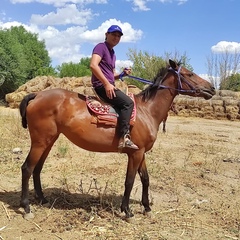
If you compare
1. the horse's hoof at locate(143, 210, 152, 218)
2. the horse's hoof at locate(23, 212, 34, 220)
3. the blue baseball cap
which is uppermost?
the blue baseball cap

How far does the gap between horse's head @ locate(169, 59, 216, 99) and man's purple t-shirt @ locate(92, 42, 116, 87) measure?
0.87 m

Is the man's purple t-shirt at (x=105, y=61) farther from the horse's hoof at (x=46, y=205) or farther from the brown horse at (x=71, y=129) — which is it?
the horse's hoof at (x=46, y=205)

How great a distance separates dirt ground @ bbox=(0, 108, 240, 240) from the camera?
4.27m

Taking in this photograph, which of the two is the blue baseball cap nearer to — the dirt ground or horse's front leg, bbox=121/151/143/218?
horse's front leg, bbox=121/151/143/218

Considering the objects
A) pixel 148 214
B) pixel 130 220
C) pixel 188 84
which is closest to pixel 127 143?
Result: pixel 130 220

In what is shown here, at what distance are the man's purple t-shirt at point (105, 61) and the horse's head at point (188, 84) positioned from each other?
0.87m

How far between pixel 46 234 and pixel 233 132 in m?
11.0

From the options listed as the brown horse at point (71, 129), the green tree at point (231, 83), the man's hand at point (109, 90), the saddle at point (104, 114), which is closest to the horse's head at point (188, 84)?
the brown horse at point (71, 129)

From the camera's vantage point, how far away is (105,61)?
461 cm

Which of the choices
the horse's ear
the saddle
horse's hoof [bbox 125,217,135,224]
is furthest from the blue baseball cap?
horse's hoof [bbox 125,217,135,224]

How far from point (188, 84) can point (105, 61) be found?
1260 millimetres

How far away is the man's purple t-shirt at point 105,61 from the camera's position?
450cm

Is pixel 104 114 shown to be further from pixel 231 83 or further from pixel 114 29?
pixel 231 83

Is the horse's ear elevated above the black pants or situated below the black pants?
above
